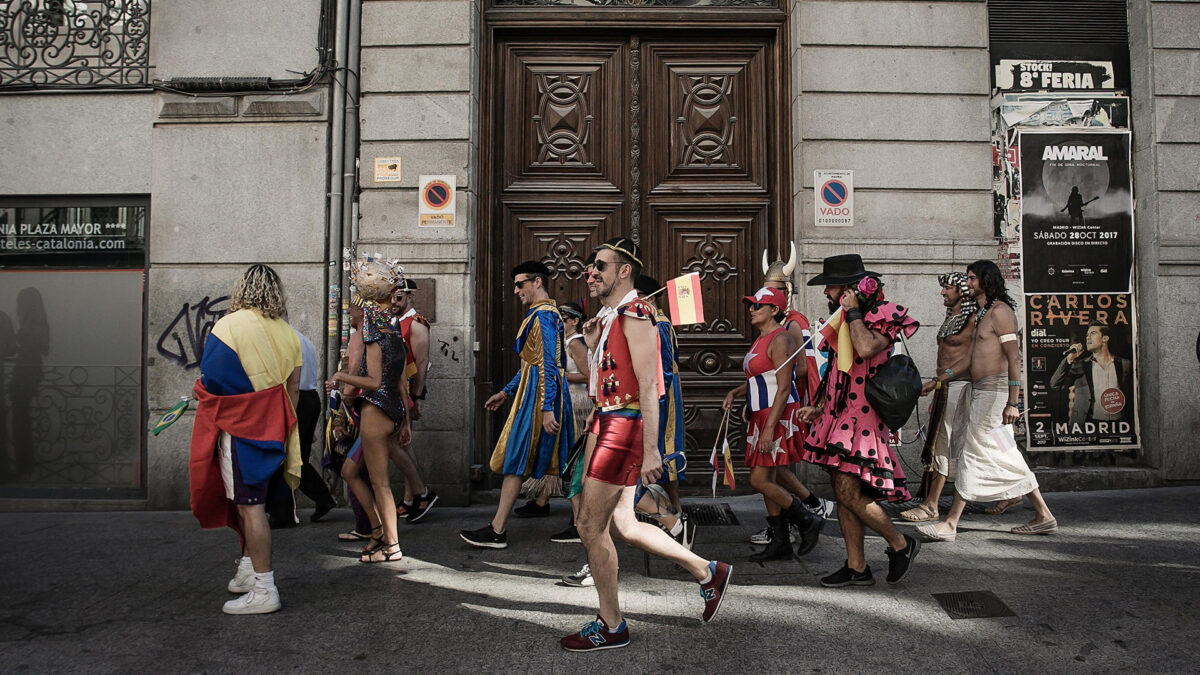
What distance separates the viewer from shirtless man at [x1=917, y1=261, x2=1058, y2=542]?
6.27 meters

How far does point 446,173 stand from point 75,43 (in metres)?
4.17

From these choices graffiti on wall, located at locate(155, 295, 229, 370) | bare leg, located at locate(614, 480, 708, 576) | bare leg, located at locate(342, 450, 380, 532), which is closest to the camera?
bare leg, located at locate(614, 480, 708, 576)

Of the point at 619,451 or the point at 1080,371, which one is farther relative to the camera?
the point at 1080,371

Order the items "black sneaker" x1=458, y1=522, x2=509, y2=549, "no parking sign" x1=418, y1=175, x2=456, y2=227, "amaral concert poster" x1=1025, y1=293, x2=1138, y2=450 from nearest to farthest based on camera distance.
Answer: "black sneaker" x1=458, y1=522, x2=509, y2=549 → "no parking sign" x1=418, y1=175, x2=456, y2=227 → "amaral concert poster" x1=1025, y1=293, x2=1138, y2=450

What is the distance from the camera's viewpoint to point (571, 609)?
15.2 feet

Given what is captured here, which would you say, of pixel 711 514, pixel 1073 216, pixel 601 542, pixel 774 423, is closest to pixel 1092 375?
pixel 1073 216

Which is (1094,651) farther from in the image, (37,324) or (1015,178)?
(37,324)

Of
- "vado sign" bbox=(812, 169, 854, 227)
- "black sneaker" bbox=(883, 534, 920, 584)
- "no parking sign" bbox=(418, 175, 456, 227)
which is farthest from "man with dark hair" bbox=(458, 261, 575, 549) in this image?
"vado sign" bbox=(812, 169, 854, 227)

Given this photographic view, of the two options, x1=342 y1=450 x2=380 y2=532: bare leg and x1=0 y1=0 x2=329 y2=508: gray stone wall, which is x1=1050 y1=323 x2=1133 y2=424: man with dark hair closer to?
x1=342 y1=450 x2=380 y2=532: bare leg

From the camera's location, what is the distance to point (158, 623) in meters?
4.49

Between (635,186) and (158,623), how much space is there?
5.89 m

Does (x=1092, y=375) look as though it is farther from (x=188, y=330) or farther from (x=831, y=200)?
(x=188, y=330)

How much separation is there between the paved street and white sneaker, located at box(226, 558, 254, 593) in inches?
4.1

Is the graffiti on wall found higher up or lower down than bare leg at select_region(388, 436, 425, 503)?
higher up
